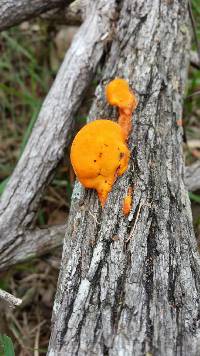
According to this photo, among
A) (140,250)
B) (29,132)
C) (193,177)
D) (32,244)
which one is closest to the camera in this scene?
(140,250)

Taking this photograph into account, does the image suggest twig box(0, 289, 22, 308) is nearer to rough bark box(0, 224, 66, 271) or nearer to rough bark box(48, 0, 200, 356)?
rough bark box(48, 0, 200, 356)

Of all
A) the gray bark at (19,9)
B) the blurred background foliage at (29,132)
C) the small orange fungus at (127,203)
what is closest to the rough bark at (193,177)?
the blurred background foliage at (29,132)

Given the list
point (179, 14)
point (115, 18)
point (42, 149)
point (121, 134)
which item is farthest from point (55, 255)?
point (179, 14)

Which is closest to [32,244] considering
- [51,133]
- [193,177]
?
[51,133]

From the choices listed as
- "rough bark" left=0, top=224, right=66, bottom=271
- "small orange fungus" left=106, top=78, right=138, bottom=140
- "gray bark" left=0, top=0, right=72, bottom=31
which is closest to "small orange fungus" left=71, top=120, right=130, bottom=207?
"small orange fungus" left=106, top=78, right=138, bottom=140

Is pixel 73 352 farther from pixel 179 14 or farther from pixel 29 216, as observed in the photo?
pixel 179 14

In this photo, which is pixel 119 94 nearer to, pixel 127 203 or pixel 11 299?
pixel 127 203

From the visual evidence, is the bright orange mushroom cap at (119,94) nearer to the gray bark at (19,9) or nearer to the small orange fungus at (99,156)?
the small orange fungus at (99,156)
